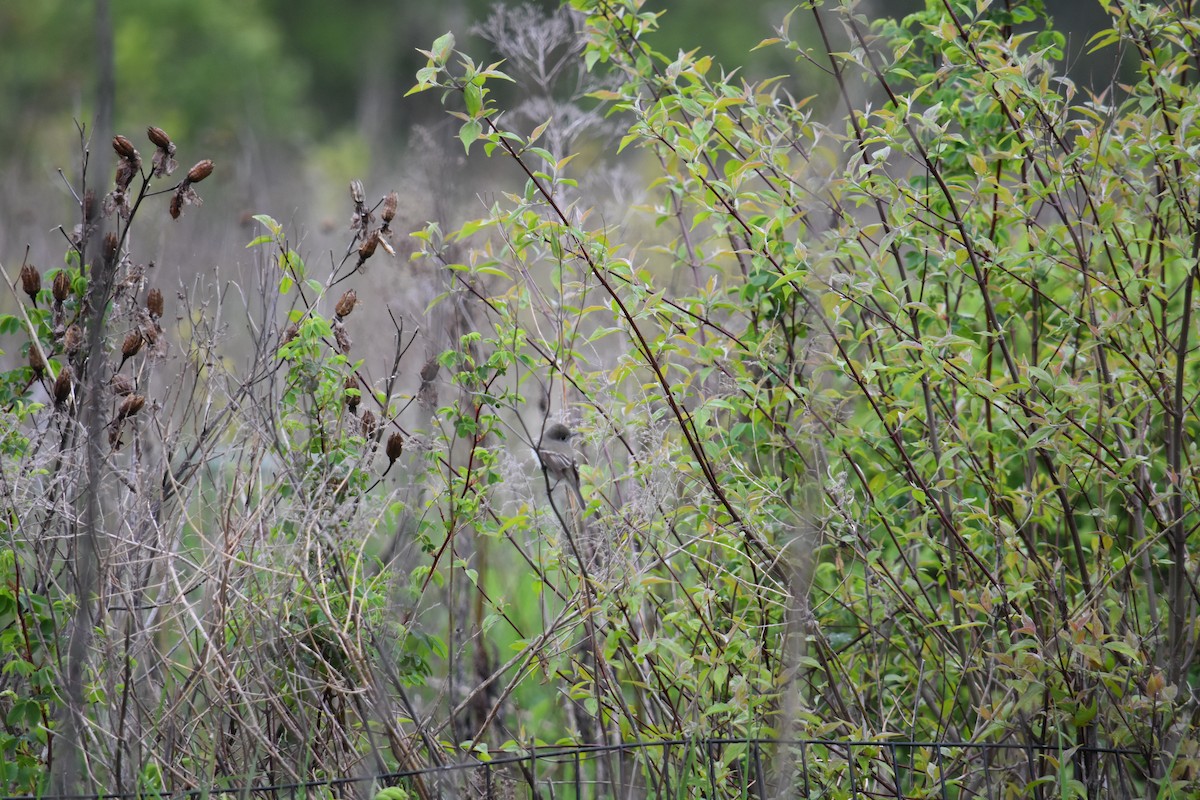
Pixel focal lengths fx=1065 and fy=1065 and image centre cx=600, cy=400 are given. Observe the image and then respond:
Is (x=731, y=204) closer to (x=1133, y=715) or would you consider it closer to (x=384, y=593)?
(x=384, y=593)

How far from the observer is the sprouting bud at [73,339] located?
2.20 metres

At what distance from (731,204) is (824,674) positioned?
3.69ft

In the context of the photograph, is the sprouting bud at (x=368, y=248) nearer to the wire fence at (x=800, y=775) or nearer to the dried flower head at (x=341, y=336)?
the dried flower head at (x=341, y=336)

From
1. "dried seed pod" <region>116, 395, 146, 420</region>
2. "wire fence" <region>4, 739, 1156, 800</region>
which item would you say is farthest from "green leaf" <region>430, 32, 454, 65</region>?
"wire fence" <region>4, 739, 1156, 800</region>

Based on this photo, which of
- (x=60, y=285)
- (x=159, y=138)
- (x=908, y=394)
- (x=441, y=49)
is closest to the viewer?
(x=441, y=49)

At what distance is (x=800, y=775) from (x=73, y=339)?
1817mm

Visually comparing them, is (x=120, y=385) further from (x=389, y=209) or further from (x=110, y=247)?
(x=389, y=209)

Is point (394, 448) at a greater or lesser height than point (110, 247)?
lesser

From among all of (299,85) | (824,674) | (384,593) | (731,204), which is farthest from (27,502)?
(299,85)

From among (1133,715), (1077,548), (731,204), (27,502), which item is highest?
(731,204)

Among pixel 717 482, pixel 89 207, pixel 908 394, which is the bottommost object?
pixel 717 482

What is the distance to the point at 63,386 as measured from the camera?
221 cm

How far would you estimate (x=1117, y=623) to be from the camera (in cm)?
228

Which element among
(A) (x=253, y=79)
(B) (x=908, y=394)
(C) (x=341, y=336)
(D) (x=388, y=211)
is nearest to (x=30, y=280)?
(C) (x=341, y=336)
